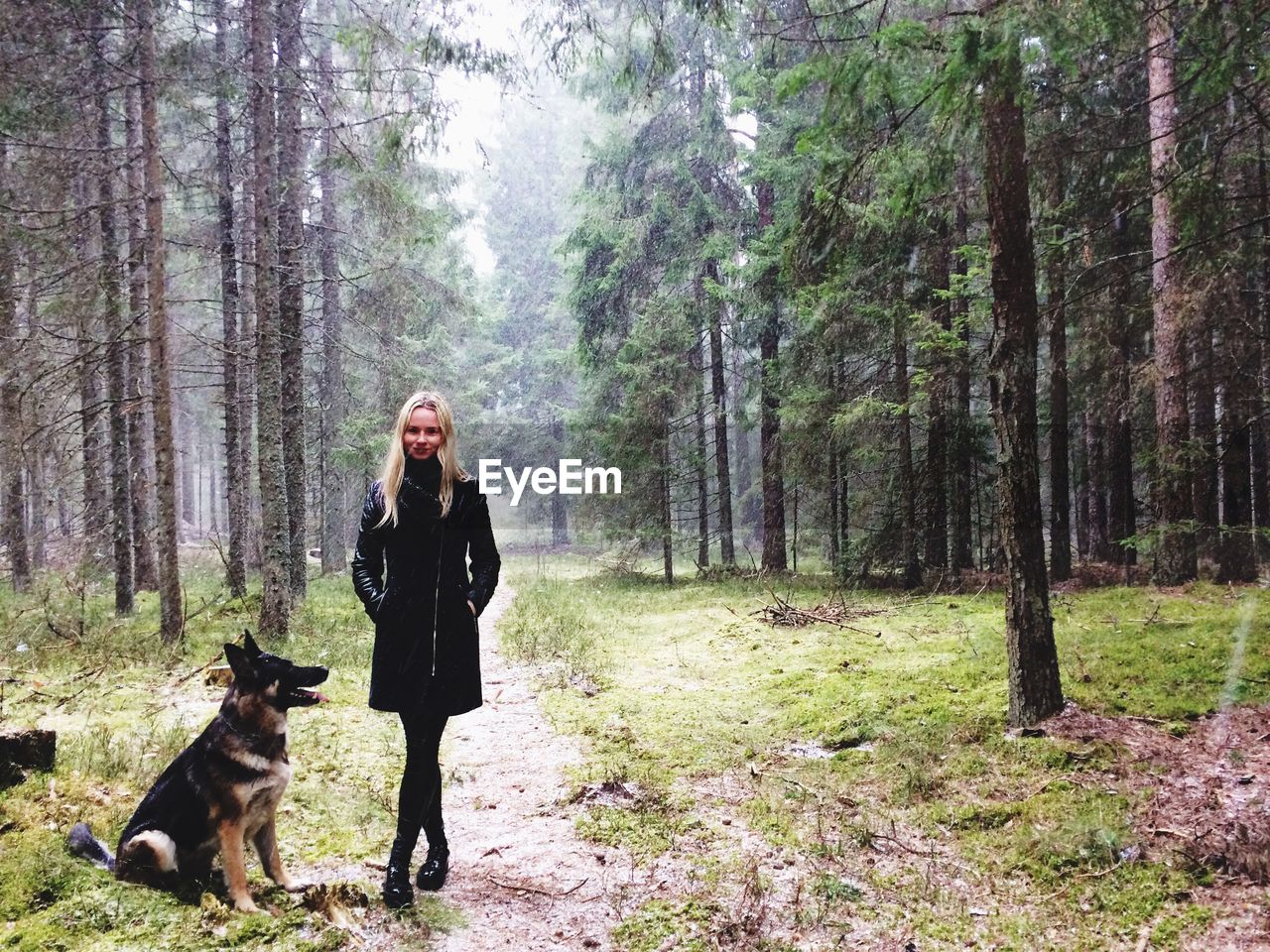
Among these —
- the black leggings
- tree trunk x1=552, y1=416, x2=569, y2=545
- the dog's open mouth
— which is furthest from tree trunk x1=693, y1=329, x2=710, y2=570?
the dog's open mouth

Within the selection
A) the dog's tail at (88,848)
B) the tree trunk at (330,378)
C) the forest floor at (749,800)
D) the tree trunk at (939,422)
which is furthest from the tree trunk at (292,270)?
the tree trunk at (939,422)

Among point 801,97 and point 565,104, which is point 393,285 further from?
point 565,104

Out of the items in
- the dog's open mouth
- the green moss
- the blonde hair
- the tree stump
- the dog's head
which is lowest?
the green moss

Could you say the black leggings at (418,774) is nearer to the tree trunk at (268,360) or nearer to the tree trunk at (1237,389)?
the tree trunk at (268,360)

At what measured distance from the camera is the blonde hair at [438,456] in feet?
12.7

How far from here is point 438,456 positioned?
3.96 metres

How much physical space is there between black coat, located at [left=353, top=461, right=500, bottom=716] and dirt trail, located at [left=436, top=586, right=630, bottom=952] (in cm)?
107

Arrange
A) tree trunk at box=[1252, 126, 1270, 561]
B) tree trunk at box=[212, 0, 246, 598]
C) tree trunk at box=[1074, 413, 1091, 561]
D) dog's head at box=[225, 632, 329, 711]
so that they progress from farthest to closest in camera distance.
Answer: tree trunk at box=[1074, 413, 1091, 561] → tree trunk at box=[212, 0, 246, 598] → tree trunk at box=[1252, 126, 1270, 561] → dog's head at box=[225, 632, 329, 711]

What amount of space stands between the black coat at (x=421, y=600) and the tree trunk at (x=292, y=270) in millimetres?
8389

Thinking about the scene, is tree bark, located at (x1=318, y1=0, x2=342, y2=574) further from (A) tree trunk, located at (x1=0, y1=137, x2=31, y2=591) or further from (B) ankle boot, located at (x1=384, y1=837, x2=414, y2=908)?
(B) ankle boot, located at (x1=384, y1=837, x2=414, y2=908)

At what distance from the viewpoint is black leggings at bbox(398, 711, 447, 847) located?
3795 millimetres

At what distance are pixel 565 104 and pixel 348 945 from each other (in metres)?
37.9

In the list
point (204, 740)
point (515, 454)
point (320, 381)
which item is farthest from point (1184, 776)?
point (515, 454)

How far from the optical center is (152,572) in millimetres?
16219
